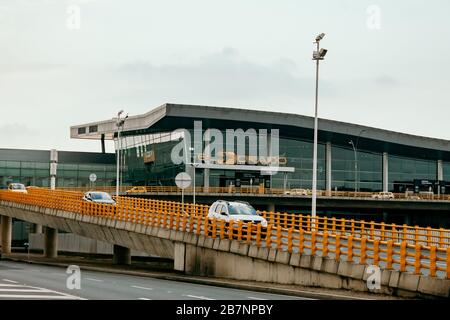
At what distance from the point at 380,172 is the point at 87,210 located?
6277 centimetres

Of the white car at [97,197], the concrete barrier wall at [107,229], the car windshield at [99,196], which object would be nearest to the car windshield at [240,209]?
the concrete barrier wall at [107,229]

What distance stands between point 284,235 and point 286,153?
210 feet

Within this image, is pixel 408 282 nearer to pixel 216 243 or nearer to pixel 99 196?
pixel 216 243

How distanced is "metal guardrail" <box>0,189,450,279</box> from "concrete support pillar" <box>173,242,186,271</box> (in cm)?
84

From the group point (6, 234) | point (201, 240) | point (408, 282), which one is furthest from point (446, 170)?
point (408, 282)

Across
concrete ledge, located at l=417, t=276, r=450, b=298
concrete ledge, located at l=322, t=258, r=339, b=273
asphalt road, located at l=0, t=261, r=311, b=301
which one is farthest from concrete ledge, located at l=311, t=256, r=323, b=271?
concrete ledge, located at l=417, t=276, r=450, b=298

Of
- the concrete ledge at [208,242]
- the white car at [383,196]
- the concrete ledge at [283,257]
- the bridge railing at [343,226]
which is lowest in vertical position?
the concrete ledge at [283,257]

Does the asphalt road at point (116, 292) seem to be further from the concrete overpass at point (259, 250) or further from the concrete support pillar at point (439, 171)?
the concrete support pillar at point (439, 171)

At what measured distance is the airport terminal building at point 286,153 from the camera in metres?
94.9

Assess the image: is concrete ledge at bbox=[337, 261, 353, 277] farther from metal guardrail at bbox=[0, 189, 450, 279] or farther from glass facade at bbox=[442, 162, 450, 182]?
glass facade at bbox=[442, 162, 450, 182]

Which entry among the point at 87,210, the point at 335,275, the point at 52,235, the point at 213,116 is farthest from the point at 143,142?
the point at 335,275

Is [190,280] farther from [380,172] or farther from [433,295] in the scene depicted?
[380,172]

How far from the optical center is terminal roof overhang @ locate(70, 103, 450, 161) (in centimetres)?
9294

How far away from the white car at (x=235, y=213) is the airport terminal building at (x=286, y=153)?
52.2 meters
